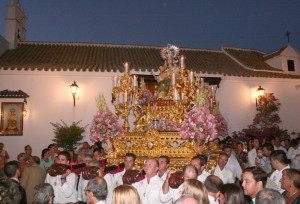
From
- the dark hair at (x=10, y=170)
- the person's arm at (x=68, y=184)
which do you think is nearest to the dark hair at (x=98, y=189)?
the dark hair at (x=10, y=170)

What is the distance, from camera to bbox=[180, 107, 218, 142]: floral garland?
6.91 m

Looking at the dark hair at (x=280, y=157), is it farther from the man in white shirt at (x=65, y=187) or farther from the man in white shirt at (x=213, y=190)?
the man in white shirt at (x=65, y=187)

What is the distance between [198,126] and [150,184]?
2007mm

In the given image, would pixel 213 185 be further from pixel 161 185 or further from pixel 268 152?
pixel 268 152

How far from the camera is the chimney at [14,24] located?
17.9 metres

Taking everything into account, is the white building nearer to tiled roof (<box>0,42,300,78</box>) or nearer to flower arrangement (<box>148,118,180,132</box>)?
tiled roof (<box>0,42,300,78</box>)

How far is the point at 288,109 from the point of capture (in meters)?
17.6

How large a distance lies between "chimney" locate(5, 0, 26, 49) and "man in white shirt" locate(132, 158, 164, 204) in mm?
15152

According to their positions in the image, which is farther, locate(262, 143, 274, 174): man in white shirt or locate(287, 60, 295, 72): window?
locate(287, 60, 295, 72): window

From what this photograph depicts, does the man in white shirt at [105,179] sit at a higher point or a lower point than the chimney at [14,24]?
lower

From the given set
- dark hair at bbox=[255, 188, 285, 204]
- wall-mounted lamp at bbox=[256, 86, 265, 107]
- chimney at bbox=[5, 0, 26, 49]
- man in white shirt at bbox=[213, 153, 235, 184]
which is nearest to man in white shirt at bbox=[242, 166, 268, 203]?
dark hair at bbox=[255, 188, 285, 204]

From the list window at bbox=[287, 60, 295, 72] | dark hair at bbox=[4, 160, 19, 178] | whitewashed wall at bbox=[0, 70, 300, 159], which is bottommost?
dark hair at bbox=[4, 160, 19, 178]

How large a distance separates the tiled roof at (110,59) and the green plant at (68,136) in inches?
114

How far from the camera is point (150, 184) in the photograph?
552 cm
